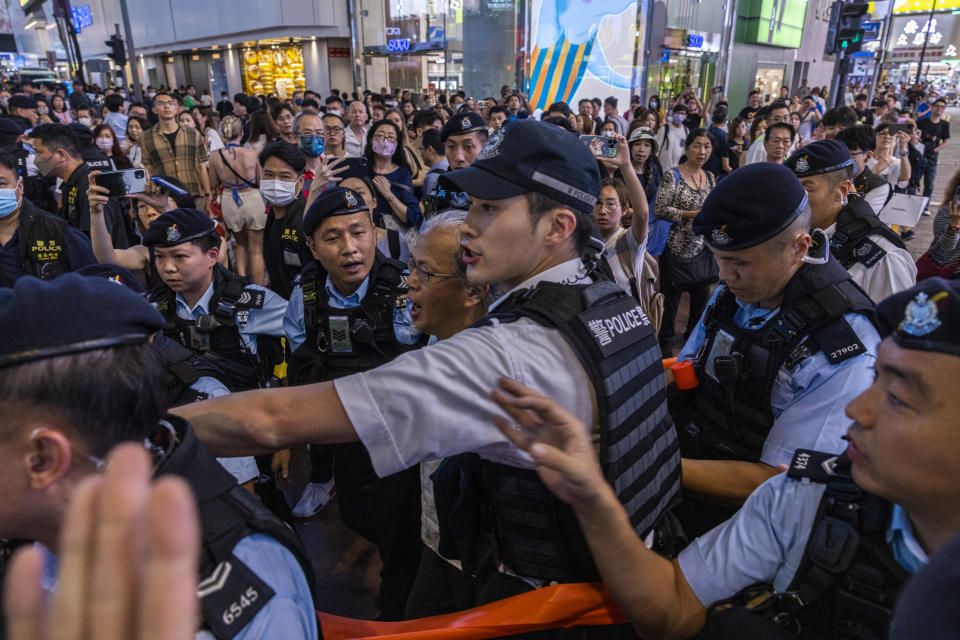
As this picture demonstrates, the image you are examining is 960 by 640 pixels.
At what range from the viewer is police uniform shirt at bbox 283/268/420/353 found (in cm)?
287

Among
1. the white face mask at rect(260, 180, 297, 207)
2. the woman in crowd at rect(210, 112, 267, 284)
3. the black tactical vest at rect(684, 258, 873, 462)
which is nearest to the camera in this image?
the black tactical vest at rect(684, 258, 873, 462)

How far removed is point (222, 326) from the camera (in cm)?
295

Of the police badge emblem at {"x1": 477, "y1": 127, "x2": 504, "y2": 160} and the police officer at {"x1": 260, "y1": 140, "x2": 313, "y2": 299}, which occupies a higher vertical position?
the police badge emblem at {"x1": 477, "y1": 127, "x2": 504, "y2": 160}

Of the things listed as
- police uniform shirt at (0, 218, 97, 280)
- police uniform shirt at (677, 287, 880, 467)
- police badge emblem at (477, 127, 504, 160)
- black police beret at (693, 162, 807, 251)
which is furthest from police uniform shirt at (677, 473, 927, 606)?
police uniform shirt at (0, 218, 97, 280)

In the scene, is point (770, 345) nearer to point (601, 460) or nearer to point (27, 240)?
point (601, 460)

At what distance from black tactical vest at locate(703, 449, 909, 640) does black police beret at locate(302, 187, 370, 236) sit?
2384 millimetres

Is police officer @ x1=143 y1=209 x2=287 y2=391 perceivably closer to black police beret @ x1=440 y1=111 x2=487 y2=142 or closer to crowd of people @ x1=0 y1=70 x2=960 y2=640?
Result: crowd of people @ x1=0 y1=70 x2=960 y2=640

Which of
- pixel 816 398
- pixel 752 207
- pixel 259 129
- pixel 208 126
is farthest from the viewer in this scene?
pixel 208 126

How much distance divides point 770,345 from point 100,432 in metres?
1.91

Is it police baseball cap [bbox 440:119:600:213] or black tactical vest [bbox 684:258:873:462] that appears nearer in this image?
police baseball cap [bbox 440:119:600:213]

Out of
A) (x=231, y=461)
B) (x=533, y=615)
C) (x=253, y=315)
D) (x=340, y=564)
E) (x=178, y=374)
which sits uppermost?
(x=178, y=374)

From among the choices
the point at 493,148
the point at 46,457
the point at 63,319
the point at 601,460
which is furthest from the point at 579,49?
the point at 46,457

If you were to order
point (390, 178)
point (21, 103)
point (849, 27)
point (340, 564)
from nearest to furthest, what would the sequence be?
point (340, 564) < point (390, 178) < point (21, 103) < point (849, 27)

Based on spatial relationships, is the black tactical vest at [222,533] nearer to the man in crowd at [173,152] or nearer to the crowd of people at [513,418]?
the crowd of people at [513,418]
